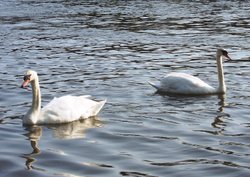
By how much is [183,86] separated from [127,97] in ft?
5.38

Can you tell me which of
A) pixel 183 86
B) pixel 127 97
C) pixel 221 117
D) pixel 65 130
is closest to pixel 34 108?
pixel 65 130

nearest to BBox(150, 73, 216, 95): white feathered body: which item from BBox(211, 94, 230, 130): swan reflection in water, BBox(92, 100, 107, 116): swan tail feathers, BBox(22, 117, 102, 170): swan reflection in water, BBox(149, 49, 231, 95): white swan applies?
BBox(149, 49, 231, 95): white swan

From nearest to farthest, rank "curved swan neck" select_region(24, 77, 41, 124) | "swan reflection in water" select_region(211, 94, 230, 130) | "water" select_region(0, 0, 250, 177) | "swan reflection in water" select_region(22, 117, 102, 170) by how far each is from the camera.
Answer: "water" select_region(0, 0, 250, 177)
"swan reflection in water" select_region(22, 117, 102, 170)
"swan reflection in water" select_region(211, 94, 230, 130)
"curved swan neck" select_region(24, 77, 41, 124)

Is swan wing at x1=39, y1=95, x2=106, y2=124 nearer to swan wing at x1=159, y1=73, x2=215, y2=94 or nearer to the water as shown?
the water

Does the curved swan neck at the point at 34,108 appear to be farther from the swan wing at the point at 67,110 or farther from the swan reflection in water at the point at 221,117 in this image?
the swan reflection in water at the point at 221,117

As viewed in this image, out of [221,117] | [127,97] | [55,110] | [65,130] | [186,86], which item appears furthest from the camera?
[186,86]

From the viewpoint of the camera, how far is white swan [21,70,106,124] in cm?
1233

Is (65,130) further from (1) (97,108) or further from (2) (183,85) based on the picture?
(2) (183,85)

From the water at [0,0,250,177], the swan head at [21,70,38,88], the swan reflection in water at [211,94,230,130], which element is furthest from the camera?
the swan head at [21,70,38,88]

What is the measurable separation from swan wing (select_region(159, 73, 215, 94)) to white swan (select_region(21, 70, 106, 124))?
11.5 feet

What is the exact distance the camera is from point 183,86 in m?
15.7

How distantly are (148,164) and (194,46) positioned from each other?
1461 cm

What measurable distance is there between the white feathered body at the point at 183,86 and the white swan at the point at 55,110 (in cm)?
350

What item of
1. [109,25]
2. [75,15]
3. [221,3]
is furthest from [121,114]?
[221,3]
